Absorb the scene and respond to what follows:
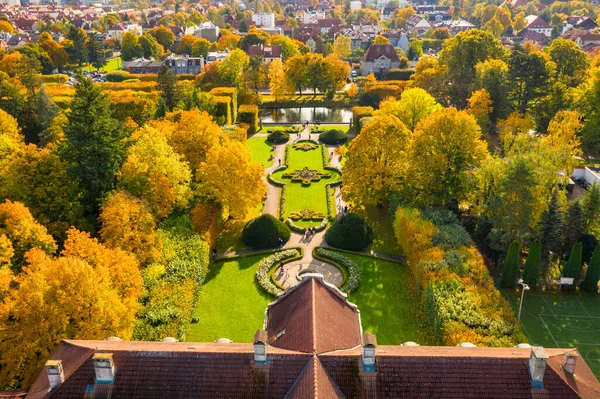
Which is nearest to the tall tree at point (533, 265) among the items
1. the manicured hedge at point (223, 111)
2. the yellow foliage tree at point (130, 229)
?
the yellow foliage tree at point (130, 229)

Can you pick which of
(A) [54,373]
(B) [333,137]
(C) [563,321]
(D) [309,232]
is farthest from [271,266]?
(B) [333,137]

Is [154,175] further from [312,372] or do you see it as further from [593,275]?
[593,275]

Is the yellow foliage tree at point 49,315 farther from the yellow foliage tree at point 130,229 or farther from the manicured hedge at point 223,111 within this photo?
the manicured hedge at point 223,111

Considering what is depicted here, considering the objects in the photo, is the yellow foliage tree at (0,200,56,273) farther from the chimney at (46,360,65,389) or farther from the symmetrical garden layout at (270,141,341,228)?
the symmetrical garden layout at (270,141,341,228)

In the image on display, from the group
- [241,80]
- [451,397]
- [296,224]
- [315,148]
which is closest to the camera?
[451,397]

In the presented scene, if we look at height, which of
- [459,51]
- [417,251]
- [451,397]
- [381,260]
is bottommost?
[381,260]

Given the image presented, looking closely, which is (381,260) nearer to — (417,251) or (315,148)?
(417,251)

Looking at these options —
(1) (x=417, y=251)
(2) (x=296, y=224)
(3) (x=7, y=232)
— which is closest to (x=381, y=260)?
(1) (x=417, y=251)
